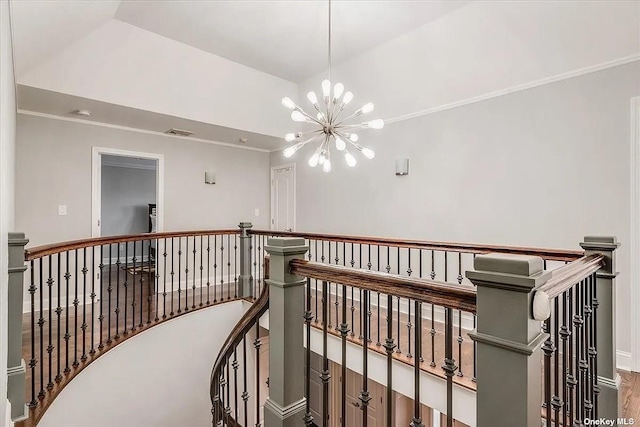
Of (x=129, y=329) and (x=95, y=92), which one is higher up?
(x=95, y=92)

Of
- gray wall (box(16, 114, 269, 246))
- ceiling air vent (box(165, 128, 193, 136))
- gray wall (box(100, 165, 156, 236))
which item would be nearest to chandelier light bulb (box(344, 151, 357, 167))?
ceiling air vent (box(165, 128, 193, 136))

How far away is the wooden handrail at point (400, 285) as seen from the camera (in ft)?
2.88

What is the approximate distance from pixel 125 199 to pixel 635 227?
389 inches

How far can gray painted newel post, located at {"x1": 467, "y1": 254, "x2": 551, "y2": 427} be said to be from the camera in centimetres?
76

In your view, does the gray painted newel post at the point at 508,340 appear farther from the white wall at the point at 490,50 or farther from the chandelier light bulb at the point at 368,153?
the white wall at the point at 490,50

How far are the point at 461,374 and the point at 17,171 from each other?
5.27m

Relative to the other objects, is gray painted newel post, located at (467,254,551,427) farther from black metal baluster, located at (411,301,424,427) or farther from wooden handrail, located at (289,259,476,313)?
black metal baluster, located at (411,301,424,427)

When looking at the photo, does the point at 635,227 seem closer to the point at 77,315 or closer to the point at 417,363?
the point at 417,363

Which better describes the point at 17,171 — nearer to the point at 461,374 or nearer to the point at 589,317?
the point at 461,374

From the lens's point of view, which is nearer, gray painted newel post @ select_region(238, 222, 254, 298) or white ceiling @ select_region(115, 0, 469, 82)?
white ceiling @ select_region(115, 0, 469, 82)

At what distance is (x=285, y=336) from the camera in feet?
4.45

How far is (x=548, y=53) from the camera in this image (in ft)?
10.3

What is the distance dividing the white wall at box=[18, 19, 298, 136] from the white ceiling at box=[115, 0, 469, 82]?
0.60 ft

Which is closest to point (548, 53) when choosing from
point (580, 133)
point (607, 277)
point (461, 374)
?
point (580, 133)
